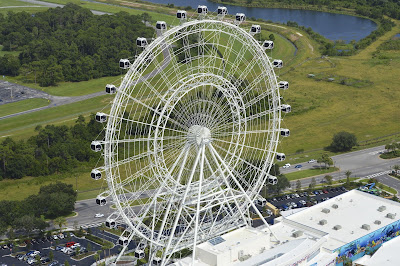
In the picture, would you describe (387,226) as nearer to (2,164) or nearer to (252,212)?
(252,212)

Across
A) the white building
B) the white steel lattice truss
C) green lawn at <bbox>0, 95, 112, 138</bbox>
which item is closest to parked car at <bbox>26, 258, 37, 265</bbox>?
the white steel lattice truss

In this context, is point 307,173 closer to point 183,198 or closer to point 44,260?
point 44,260

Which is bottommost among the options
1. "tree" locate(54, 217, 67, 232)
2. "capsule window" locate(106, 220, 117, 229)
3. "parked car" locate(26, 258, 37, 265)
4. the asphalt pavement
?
"parked car" locate(26, 258, 37, 265)

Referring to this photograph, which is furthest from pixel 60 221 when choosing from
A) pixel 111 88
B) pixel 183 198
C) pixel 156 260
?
pixel 111 88

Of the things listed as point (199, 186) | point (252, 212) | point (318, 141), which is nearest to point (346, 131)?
point (318, 141)

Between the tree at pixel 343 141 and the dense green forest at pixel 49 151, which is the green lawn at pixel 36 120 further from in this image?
the tree at pixel 343 141

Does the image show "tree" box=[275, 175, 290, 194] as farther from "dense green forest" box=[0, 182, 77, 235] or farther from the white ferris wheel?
"dense green forest" box=[0, 182, 77, 235]
